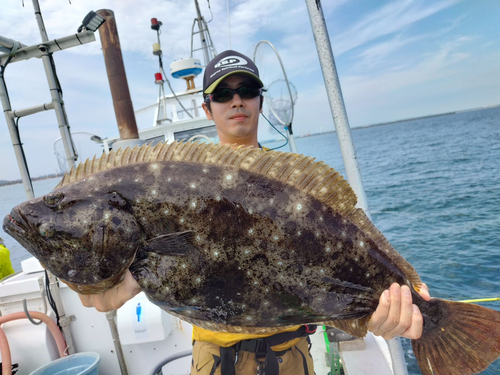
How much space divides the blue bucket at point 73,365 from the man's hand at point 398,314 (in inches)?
174

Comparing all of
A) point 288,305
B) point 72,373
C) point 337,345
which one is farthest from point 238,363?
point 72,373

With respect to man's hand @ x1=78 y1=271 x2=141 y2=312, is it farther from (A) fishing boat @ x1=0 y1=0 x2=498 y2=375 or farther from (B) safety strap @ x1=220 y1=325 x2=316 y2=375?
(A) fishing boat @ x1=0 y1=0 x2=498 y2=375

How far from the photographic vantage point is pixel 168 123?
30.5ft

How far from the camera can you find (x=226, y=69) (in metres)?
2.95

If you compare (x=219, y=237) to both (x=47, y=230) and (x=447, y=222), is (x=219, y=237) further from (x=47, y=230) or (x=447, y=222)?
(x=447, y=222)

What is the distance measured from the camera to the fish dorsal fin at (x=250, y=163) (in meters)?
1.80

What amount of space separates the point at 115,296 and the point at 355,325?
1.60 meters

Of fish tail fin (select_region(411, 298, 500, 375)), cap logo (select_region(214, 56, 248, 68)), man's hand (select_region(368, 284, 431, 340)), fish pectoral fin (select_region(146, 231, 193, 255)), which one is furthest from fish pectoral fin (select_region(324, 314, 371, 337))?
cap logo (select_region(214, 56, 248, 68))

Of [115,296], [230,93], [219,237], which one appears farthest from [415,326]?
[230,93]

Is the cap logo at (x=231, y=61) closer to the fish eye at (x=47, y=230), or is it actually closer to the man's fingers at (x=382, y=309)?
the fish eye at (x=47, y=230)

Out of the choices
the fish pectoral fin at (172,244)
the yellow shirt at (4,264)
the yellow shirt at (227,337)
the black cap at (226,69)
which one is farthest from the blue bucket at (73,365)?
the black cap at (226,69)

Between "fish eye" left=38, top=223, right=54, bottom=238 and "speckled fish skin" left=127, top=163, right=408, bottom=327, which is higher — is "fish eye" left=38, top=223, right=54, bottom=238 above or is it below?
above

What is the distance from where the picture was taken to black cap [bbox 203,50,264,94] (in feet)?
9.62

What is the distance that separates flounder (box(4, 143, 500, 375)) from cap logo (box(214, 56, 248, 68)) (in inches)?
61.7
